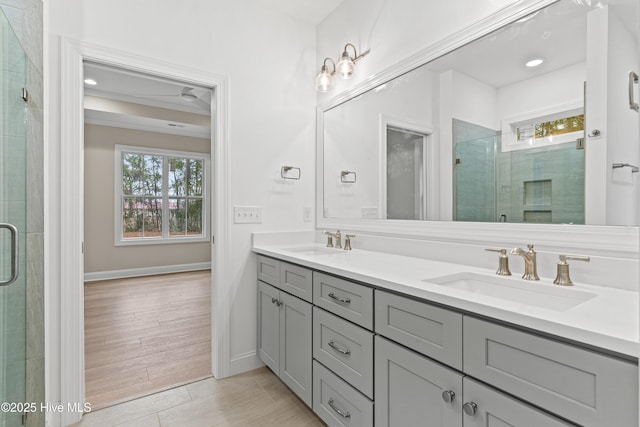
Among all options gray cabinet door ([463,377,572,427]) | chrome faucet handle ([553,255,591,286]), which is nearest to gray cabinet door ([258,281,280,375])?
gray cabinet door ([463,377,572,427])

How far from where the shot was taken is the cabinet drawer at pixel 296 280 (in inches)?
66.5

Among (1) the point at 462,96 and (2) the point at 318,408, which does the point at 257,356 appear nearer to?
(2) the point at 318,408

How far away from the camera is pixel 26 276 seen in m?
1.40

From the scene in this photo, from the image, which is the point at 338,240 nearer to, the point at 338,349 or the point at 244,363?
the point at 338,349

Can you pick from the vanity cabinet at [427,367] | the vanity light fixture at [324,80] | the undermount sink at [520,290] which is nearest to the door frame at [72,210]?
the vanity cabinet at [427,367]

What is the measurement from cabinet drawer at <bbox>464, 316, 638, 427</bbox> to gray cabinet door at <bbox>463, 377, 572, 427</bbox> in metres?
0.02

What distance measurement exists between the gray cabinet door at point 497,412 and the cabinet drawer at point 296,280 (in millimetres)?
886

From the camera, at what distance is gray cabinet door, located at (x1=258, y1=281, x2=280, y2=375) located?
2.01 metres

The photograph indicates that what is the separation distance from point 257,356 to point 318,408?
2.69 feet

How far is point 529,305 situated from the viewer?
943 millimetres

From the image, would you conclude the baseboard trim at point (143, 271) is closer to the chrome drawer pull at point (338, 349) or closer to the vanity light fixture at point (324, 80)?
the vanity light fixture at point (324, 80)

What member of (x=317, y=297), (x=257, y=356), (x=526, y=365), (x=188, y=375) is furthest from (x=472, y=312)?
(x=188, y=375)

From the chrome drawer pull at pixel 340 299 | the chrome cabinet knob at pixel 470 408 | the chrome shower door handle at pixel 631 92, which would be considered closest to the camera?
the chrome cabinet knob at pixel 470 408

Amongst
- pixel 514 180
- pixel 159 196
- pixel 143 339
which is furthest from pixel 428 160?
pixel 159 196
